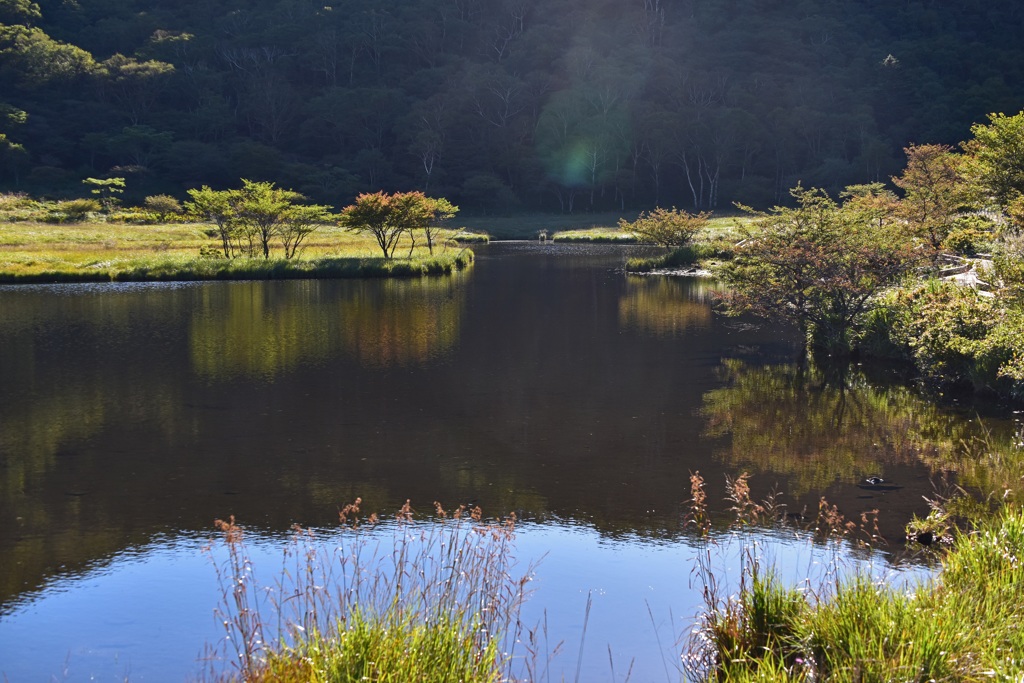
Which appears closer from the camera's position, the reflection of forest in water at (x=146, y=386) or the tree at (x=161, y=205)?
the reflection of forest in water at (x=146, y=386)

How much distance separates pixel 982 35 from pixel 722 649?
133 m

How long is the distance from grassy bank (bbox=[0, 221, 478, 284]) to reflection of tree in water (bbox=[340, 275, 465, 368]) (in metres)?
4.33

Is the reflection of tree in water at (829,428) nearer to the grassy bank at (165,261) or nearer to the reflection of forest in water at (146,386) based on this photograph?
the reflection of forest in water at (146,386)

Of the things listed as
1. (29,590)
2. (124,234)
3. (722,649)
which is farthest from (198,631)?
(124,234)

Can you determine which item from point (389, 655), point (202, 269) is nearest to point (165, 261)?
point (202, 269)

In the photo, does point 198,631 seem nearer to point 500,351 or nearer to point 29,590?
point 29,590

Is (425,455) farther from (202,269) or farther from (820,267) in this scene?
(202,269)

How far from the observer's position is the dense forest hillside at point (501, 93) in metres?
99.8

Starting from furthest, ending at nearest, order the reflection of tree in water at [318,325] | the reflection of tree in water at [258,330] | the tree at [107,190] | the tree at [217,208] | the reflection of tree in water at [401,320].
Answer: the tree at [107,190] → the tree at [217,208] → the reflection of tree in water at [401,320] → the reflection of tree in water at [318,325] → the reflection of tree in water at [258,330]

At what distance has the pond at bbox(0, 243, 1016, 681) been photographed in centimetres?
854

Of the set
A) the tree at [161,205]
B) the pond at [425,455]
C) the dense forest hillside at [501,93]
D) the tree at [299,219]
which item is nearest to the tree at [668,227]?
the tree at [299,219]

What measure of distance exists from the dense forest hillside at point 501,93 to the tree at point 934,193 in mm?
41663

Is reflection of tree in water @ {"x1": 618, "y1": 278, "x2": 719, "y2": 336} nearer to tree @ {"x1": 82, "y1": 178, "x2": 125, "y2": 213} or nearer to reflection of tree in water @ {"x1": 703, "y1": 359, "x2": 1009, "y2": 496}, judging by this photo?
reflection of tree in water @ {"x1": 703, "y1": 359, "x2": 1009, "y2": 496}

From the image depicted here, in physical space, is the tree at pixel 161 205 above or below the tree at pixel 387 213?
above
